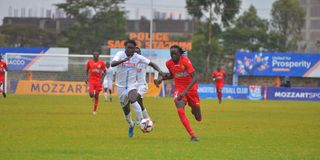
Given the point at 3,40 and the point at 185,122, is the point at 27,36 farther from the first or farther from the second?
the point at 185,122

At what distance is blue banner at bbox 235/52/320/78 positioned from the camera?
71875 mm

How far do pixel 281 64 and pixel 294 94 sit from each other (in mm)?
14999

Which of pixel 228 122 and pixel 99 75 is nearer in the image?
pixel 228 122

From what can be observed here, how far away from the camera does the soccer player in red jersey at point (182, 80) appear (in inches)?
707

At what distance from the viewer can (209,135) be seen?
782 inches

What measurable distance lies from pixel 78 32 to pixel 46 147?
303ft

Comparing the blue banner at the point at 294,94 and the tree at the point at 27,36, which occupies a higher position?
the tree at the point at 27,36

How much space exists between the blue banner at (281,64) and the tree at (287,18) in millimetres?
46941

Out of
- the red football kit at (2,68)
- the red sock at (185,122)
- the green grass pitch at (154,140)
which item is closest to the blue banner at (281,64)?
the red football kit at (2,68)

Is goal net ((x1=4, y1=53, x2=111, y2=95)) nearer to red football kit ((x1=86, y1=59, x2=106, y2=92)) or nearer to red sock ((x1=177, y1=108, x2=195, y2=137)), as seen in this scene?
red football kit ((x1=86, y1=59, x2=106, y2=92))

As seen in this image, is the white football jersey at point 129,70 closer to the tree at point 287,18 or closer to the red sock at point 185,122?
the red sock at point 185,122

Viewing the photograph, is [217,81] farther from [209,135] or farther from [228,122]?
[209,135]

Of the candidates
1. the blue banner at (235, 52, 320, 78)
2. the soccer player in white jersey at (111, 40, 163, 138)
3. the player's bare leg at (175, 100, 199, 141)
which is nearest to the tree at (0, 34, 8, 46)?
the blue banner at (235, 52, 320, 78)

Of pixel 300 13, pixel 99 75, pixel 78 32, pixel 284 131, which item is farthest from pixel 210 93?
pixel 300 13
